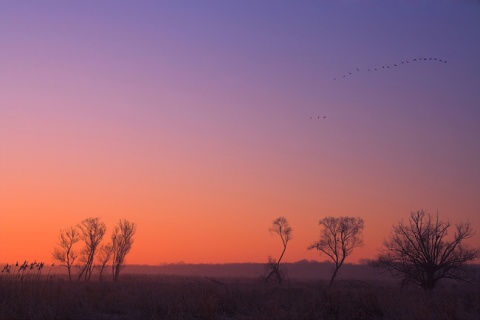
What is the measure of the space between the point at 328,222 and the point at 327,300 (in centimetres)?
5521

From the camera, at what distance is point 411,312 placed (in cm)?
1349

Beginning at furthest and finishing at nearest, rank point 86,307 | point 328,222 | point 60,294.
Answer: point 328,222
point 60,294
point 86,307

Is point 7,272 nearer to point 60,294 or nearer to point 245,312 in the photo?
point 60,294

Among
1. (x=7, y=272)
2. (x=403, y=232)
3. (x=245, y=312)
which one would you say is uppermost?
(x=403, y=232)

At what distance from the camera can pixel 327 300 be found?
616 inches

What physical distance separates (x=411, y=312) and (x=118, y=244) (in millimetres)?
64164

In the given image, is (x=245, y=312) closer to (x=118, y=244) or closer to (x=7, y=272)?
(x=7, y=272)

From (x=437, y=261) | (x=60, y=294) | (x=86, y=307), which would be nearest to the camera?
(x=86, y=307)

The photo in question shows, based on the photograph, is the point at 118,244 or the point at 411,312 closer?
the point at 411,312

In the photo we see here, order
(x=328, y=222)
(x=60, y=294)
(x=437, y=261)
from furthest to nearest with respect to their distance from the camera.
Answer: (x=328, y=222), (x=437, y=261), (x=60, y=294)

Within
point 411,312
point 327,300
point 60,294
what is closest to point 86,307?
point 60,294

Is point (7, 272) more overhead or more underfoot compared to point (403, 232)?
more underfoot

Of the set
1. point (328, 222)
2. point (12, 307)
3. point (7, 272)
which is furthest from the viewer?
point (328, 222)

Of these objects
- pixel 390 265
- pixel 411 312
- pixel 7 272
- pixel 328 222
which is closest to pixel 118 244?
pixel 328 222
